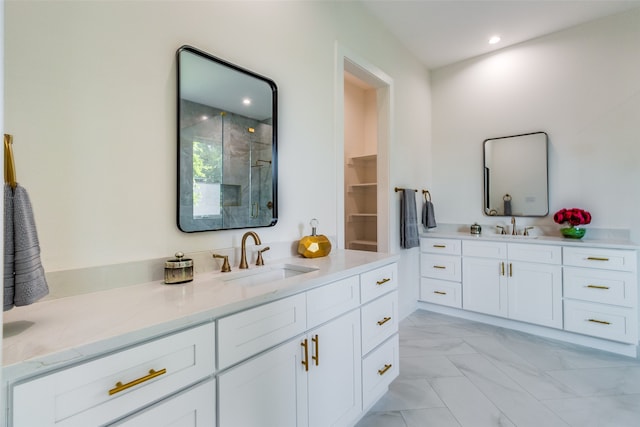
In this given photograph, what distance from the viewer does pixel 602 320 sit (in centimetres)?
238

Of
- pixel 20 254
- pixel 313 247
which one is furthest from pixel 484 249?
pixel 20 254

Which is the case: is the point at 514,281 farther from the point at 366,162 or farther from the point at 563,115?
the point at 366,162

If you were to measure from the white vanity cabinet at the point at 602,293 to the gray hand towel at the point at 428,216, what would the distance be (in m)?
1.22

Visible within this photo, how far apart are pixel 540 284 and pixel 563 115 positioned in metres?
1.68

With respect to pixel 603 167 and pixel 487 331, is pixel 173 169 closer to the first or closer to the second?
pixel 487 331

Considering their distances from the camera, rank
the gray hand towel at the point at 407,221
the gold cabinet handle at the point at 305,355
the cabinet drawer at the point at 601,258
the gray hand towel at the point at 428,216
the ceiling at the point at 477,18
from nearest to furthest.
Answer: the gold cabinet handle at the point at 305,355
the cabinet drawer at the point at 601,258
the ceiling at the point at 477,18
the gray hand towel at the point at 407,221
the gray hand towel at the point at 428,216

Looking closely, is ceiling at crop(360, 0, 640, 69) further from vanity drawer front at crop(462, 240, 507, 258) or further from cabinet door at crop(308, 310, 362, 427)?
cabinet door at crop(308, 310, 362, 427)

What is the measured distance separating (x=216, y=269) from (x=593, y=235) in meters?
3.27

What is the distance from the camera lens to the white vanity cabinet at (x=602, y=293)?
7.47 ft

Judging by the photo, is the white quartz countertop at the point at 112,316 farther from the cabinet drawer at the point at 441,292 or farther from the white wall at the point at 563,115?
the white wall at the point at 563,115

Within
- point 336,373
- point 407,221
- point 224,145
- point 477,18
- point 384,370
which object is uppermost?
point 477,18

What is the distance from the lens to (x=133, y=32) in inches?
46.6

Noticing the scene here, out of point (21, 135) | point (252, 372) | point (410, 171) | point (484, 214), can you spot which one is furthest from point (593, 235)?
point (21, 135)

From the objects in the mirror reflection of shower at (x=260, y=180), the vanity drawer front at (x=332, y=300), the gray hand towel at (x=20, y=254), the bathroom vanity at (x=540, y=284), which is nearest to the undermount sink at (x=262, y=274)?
the vanity drawer front at (x=332, y=300)
